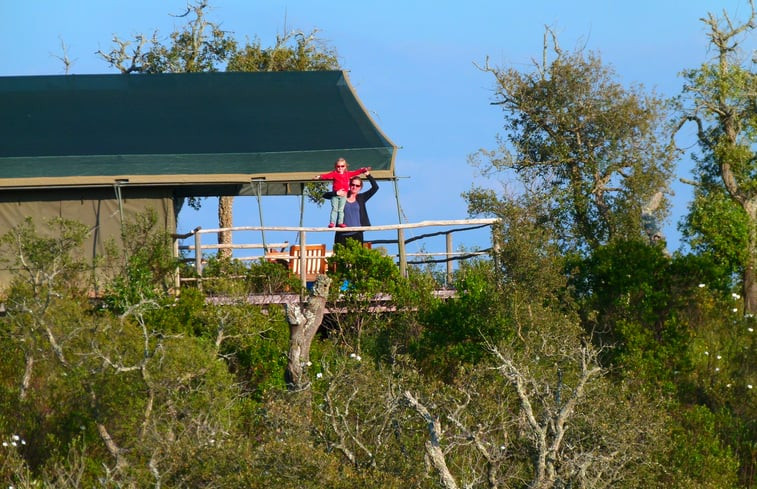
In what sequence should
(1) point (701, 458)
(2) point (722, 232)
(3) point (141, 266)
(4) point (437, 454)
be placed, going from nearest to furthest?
(4) point (437, 454), (1) point (701, 458), (3) point (141, 266), (2) point (722, 232)

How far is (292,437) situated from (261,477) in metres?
0.60

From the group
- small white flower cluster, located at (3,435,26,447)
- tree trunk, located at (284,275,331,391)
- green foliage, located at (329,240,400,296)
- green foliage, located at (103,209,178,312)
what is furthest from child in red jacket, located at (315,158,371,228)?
small white flower cluster, located at (3,435,26,447)

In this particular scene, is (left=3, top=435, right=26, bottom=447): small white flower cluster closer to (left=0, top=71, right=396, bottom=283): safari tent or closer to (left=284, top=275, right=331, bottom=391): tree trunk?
(left=284, top=275, right=331, bottom=391): tree trunk

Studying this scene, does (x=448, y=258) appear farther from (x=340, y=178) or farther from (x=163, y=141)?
(x=163, y=141)

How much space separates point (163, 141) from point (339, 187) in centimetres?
375

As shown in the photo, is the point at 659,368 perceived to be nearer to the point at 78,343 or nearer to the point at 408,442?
the point at 408,442

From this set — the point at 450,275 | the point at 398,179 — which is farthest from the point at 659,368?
the point at 398,179

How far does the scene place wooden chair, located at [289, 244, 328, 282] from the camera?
2316cm

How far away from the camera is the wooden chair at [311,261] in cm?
2316

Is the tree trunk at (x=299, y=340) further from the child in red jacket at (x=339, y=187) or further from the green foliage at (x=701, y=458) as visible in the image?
the green foliage at (x=701, y=458)

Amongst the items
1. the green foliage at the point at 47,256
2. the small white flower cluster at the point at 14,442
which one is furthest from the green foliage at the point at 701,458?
the green foliage at the point at 47,256

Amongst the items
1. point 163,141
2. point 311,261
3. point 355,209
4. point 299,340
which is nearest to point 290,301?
point 311,261

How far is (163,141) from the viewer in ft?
82.2

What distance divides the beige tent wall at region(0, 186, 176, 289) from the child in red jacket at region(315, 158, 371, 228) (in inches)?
119
